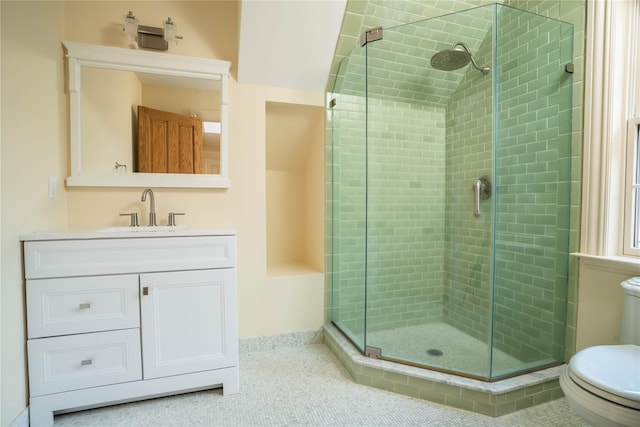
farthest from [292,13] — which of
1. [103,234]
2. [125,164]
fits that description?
[103,234]

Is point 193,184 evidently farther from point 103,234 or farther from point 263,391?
point 263,391

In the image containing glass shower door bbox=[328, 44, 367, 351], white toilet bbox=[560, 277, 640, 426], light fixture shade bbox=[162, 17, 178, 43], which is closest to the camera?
white toilet bbox=[560, 277, 640, 426]

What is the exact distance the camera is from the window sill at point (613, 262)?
1.49m

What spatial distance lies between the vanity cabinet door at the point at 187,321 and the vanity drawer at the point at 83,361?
0.07 metres

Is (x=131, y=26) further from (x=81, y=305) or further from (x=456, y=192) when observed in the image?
(x=456, y=192)

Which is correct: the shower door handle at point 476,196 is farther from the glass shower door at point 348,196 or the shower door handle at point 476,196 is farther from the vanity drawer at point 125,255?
the vanity drawer at point 125,255

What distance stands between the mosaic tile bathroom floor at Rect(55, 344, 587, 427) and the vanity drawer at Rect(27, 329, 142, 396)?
0.63ft

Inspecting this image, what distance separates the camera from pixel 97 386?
1494mm

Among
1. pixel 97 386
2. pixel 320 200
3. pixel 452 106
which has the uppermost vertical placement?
pixel 452 106

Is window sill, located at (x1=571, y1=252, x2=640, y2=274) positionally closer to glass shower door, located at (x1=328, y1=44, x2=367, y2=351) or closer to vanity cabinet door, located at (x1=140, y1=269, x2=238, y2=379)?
glass shower door, located at (x1=328, y1=44, x2=367, y2=351)

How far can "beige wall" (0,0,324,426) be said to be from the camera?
132cm

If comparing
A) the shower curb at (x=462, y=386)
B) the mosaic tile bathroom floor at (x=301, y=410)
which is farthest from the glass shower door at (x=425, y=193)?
the mosaic tile bathroom floor at (x=301, y=410)

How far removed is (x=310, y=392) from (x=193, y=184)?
146cm

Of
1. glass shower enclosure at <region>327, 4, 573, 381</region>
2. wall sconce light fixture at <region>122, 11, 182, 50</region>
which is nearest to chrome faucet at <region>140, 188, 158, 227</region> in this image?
wall sconce light fixture at <region>122, 11, 182, 50</region>
